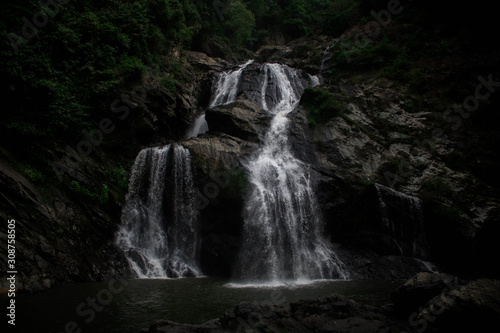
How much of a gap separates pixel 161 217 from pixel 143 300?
6011 mm

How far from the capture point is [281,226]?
11.8 m

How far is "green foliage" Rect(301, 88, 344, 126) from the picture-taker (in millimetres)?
16203

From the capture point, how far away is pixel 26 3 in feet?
36.5

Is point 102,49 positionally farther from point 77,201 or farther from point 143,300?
point 143,300

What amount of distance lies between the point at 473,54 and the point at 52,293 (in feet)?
77.1

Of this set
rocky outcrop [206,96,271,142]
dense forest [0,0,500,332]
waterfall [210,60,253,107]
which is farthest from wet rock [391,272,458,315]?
waterfall [210,60,253,107]

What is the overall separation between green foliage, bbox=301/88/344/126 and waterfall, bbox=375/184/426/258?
590 centimetres

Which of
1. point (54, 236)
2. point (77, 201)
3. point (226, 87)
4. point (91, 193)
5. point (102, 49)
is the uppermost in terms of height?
point (226, 87)

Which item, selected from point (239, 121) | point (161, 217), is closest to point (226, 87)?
point (239, 121)

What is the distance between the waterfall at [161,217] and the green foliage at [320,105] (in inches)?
321

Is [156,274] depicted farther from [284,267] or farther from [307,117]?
[307,117]

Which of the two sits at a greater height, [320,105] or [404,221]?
[320,105]

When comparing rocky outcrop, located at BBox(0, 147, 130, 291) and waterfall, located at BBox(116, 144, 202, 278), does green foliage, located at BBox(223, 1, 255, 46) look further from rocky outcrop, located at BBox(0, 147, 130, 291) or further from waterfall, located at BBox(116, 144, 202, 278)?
rocky outcrop, located at BBox(0, 147, 130, 291)

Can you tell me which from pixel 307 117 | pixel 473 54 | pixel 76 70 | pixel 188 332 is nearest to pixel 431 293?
pixel 188 332
